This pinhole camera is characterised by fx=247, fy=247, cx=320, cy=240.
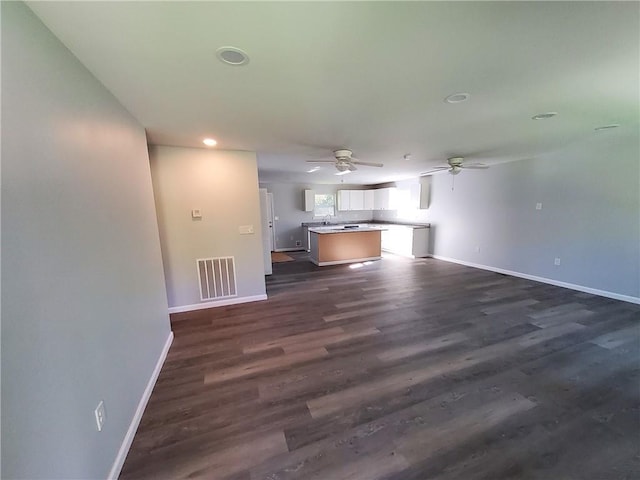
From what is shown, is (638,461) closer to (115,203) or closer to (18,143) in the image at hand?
(18,143)

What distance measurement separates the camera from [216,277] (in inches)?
143

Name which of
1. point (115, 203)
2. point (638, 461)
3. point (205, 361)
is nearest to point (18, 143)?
point (115, 203)

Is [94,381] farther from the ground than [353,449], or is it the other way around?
[94,381]

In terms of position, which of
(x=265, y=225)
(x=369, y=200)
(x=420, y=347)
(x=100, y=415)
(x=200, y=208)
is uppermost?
(x=369, y=200)

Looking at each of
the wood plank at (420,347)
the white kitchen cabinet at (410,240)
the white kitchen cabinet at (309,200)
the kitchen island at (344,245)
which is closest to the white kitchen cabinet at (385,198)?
the white kitchen cabinet at (410,240)

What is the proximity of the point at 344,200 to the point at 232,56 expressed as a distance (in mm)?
7091

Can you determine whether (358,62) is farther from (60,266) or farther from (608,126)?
(608,126)

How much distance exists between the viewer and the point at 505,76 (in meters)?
1.63

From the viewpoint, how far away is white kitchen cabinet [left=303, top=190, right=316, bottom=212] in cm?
786

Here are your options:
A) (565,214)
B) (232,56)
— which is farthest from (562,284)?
(232,56)

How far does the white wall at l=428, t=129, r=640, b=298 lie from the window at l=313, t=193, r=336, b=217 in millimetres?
3901

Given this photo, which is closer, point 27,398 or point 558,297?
point 27,398

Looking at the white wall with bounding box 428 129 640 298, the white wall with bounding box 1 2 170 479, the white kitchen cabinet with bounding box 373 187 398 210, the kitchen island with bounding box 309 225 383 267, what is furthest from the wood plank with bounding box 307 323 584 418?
the white kitchen cabinet with bounding box 373 187 398 210

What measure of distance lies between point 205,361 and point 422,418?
192cm
